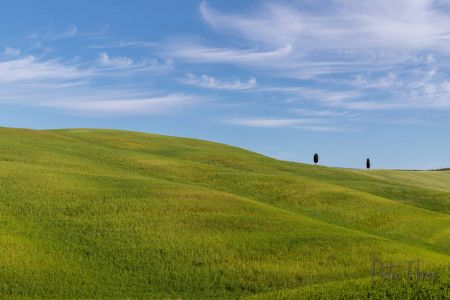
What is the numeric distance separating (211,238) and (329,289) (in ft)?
36.3

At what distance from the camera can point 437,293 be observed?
20188mm

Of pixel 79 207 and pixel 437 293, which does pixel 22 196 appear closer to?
pixel 79 207

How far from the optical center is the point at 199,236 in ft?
105

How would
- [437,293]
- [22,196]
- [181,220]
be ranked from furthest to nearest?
[22,196], [181,220], [437,293]

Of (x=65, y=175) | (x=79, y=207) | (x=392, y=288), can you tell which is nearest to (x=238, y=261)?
(x=392, y=288)

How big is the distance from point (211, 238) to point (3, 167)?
69.7ft

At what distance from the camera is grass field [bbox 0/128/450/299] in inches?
998

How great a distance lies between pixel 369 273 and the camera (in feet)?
92.8

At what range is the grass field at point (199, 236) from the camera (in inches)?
998

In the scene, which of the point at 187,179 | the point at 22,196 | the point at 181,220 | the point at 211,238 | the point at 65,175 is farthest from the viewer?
the point at 187,179

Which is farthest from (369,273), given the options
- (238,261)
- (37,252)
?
(37,252)

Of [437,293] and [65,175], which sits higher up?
[65,175]

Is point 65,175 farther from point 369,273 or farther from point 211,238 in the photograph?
point 369,273

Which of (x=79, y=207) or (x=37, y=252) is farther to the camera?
(x=79, y=207)
